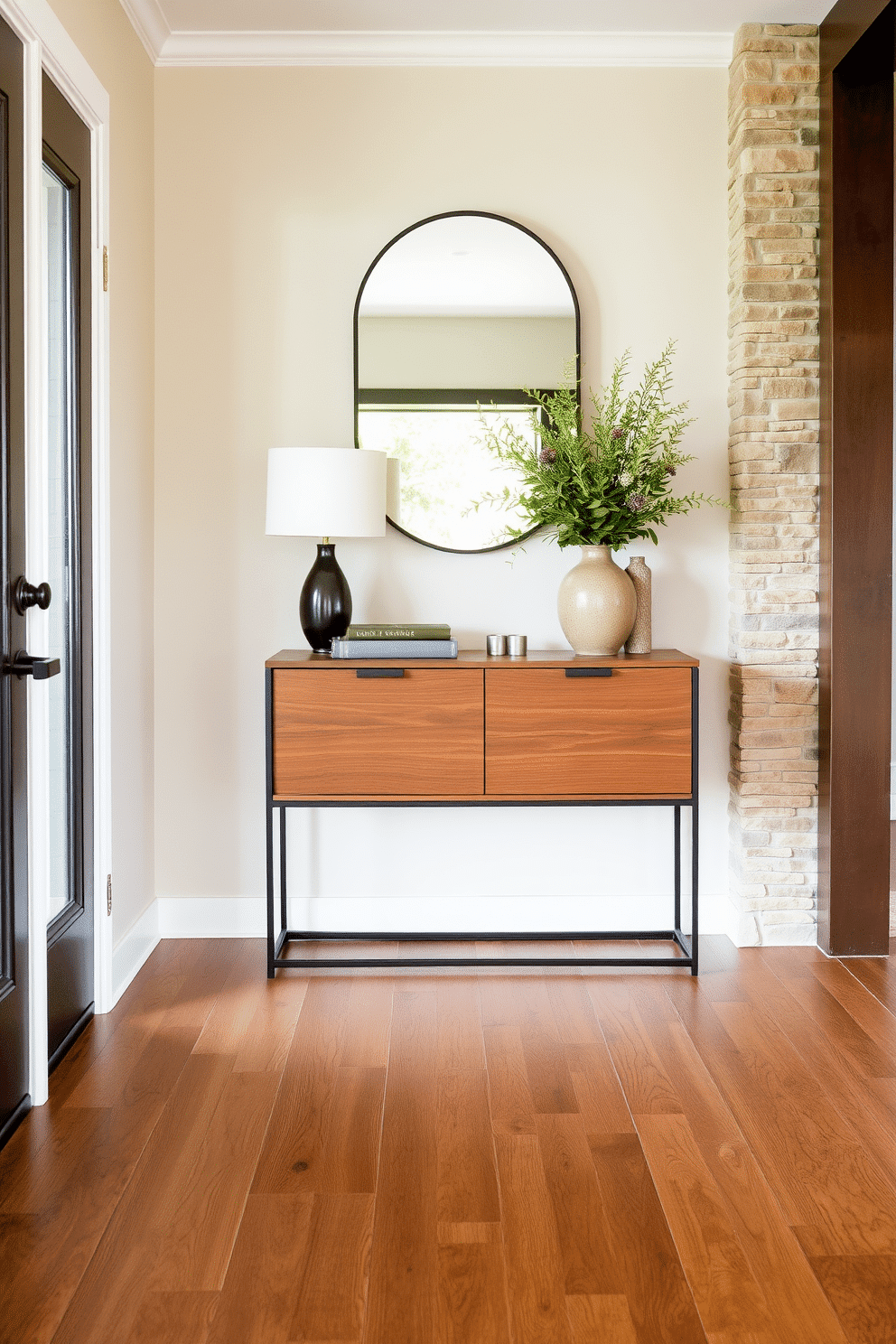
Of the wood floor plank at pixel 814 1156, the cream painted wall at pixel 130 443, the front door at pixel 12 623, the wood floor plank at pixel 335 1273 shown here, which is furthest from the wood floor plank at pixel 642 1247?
the cream painted wall at pixel 130 443

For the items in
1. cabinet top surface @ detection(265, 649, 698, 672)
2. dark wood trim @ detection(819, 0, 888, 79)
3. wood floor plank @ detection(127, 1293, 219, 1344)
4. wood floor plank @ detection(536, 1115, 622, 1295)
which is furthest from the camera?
cabinet top surface @ detection(265, 649, 698, 672)

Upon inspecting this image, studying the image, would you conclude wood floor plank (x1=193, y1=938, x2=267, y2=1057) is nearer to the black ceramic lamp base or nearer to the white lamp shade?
the black ceramic lamp base

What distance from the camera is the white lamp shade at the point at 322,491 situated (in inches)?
113

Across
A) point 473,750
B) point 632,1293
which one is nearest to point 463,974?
point 473,750

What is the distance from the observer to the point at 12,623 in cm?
209

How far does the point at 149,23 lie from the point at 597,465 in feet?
5.66

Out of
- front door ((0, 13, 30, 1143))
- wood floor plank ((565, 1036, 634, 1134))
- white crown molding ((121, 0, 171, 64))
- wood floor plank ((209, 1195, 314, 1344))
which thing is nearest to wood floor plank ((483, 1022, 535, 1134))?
wood floor plank ((565, 1036, 634, 1134))

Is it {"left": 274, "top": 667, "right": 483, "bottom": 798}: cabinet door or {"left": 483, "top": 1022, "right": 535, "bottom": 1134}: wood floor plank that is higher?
{"left": 274, "top": 667, "right": 483, "bottom": 798}: cabinet door

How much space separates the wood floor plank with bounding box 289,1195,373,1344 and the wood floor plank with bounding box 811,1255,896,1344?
0.70 metres

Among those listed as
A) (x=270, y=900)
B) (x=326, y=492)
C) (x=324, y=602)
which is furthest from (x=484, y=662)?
(x=270, y=900)

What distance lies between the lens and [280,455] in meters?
2.89

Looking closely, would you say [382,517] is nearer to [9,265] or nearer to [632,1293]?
[9,265]

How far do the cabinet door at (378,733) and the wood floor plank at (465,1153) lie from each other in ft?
2.57

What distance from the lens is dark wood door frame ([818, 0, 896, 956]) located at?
2957 millimetres
